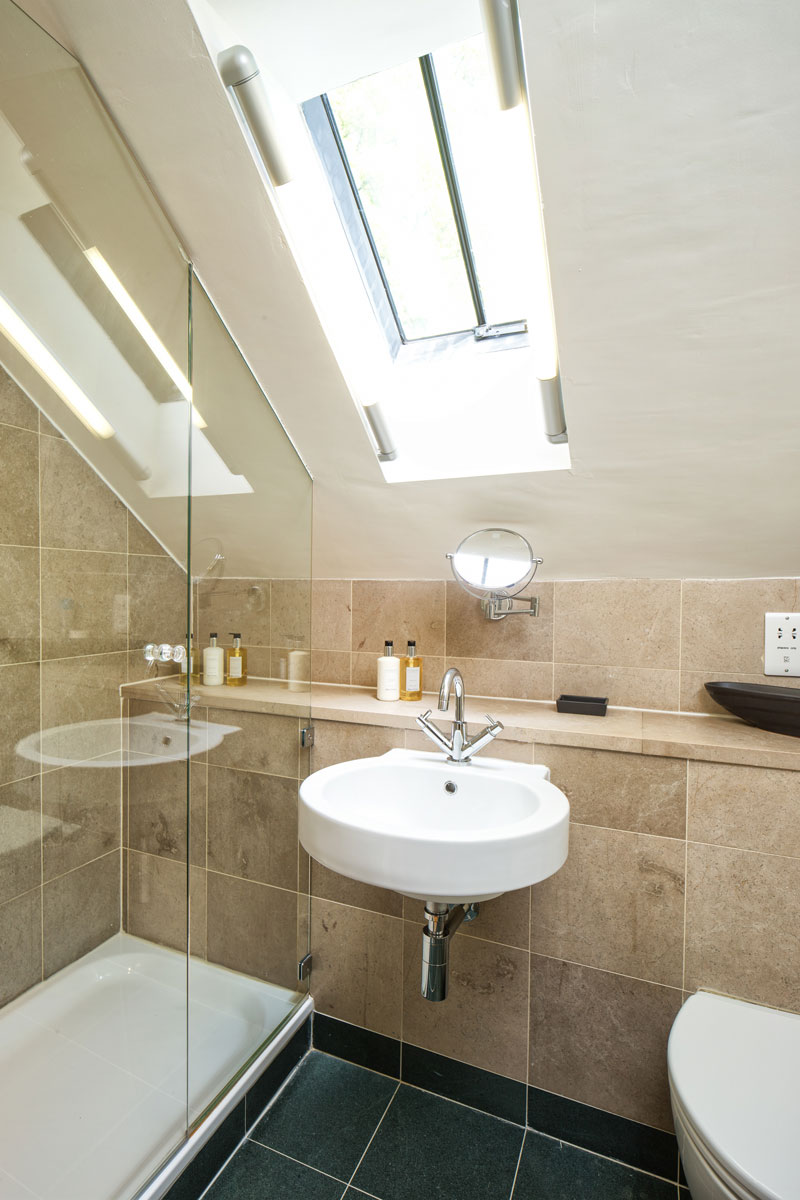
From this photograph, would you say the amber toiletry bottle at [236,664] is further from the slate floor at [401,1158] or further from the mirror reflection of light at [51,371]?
the slate floor at [401,1158]

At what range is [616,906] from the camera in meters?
1.26

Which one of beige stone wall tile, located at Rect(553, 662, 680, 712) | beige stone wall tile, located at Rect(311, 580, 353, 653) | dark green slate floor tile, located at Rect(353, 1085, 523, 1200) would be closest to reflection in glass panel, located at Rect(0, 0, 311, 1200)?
beige stone wall tile, located at Rect(311, 580, 353, 653)

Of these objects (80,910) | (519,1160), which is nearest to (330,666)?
(80,910)

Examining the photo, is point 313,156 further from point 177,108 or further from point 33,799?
point 33,799

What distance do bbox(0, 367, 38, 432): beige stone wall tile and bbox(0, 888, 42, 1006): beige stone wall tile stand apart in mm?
1137

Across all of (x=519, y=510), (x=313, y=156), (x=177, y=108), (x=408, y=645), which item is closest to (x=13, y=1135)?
(x=408, y=645)

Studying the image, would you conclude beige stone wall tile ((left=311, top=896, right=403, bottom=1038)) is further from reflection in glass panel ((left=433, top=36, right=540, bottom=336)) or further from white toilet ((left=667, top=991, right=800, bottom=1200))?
reflection in glass panel ((left=433, top=36, right=540, bottom=336))

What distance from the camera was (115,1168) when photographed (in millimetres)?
1048

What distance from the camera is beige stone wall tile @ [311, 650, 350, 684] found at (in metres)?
1.81

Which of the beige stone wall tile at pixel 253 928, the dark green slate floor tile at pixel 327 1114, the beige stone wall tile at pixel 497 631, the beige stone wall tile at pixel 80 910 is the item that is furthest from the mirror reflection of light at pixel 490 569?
the dark green slate floor tile at pixel 327 1114

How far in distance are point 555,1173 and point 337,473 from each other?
1.65m

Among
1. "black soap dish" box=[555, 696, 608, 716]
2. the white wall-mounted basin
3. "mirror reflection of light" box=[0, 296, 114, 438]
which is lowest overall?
the white wall-mounted basin

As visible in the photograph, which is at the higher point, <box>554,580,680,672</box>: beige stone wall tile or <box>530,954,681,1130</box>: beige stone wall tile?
<box>554,580,680,672</box>: beige stone wall tile

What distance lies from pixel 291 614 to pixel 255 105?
1.05 meters
